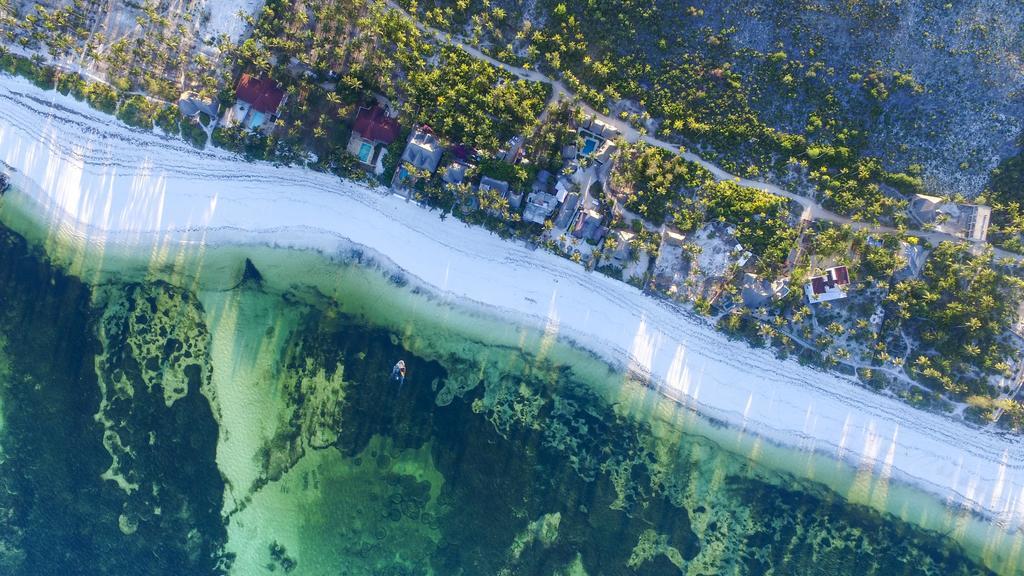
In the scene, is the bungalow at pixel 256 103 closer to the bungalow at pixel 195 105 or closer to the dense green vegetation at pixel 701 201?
the bungalow at pixel 195 105

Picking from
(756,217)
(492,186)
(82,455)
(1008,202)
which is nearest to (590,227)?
(492,186)

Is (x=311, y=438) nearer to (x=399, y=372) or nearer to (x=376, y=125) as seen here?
(x=399, y=372)

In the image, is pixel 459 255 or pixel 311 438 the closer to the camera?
pixel 459 255

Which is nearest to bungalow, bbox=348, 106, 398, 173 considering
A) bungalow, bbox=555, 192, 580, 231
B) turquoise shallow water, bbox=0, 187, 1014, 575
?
turquoise shallow water, bbox=0, 187, 1014, 575

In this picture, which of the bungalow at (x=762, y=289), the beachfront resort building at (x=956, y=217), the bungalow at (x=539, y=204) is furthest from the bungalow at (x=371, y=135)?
the beachfront resort building at (x=956, y=217)

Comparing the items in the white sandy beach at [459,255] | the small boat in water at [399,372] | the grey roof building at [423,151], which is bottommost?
the small boat in water at [399,372]

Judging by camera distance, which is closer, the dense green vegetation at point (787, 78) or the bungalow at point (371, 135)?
the dense green vegetation at point (787, 78)
